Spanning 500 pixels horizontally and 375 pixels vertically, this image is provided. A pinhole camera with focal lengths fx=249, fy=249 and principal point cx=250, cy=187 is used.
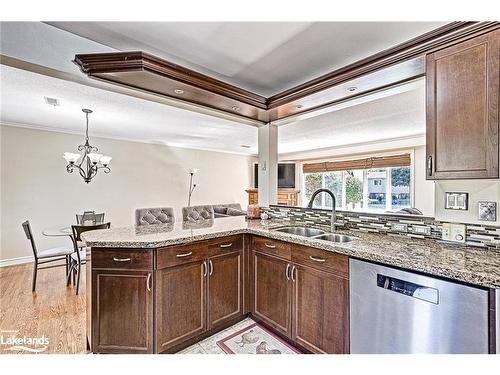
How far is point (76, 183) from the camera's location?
15.5ft

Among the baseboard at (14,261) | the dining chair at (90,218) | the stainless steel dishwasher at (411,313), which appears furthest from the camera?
the baseboard at (14,261)

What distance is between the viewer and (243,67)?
224 centimetres

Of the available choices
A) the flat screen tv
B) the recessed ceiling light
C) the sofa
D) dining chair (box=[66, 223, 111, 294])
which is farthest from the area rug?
the flat screen tv

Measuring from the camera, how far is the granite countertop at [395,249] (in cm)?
120

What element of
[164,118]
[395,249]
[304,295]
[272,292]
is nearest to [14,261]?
[164,118]

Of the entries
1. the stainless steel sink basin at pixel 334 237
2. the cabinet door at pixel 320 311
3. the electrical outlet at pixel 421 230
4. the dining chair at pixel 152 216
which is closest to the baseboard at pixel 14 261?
the dining chair at pixel 152 216

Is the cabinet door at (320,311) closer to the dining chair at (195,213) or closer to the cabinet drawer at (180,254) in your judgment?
the cabinet drawer at (180,254)

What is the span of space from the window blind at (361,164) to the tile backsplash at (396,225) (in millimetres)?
4139

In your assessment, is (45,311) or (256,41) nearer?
(256,41)

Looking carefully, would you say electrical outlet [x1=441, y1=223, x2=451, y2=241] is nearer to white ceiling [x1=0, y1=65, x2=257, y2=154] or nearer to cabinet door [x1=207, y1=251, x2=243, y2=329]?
cabinet door [x1=207, y1=251, x2=243, y2=329]

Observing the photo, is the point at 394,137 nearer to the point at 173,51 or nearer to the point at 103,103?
the point at 173,51

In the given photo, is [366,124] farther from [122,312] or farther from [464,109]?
[122,312]

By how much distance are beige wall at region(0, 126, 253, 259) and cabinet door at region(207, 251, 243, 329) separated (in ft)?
13.2

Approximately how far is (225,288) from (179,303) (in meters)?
0.42
